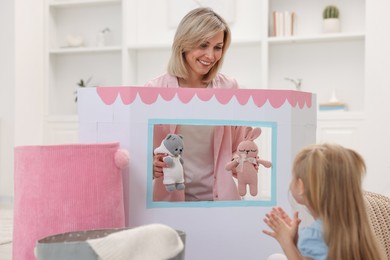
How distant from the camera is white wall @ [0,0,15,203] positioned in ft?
15.1

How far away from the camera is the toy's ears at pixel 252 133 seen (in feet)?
6.36

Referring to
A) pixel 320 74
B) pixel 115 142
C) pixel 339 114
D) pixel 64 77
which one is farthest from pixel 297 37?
pixel 115 142

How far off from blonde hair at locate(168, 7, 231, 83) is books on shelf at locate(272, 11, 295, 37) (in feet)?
7.94

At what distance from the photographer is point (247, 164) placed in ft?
6.29

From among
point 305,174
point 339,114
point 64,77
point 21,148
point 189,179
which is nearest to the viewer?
point 305,174

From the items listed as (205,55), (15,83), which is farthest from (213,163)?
(15,83)

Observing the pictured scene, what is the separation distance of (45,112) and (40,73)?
358mm

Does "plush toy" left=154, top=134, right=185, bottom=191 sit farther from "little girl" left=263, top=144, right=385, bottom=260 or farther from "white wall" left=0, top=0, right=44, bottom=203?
"white wall" left=0, top=0, right=44, bottom=203

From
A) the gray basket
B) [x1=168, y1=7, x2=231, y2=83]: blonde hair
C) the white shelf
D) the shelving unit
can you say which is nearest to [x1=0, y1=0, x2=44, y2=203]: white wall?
the shelving unit

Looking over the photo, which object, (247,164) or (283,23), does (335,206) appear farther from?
(283,23)

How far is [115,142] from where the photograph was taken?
168 centimetres

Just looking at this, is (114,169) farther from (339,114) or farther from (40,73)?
(40,73)

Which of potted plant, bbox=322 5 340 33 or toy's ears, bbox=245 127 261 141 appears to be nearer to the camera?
toy's ears, bbox=245 127 261 141

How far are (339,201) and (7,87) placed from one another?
3873mm
